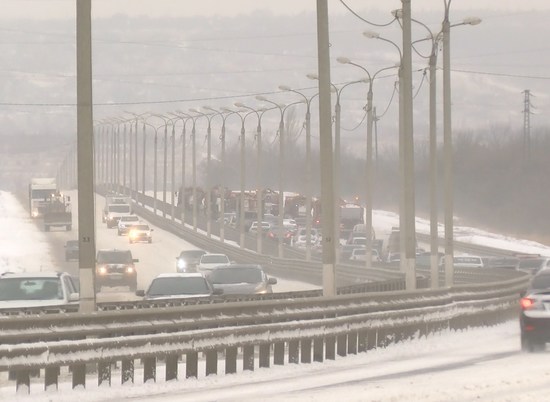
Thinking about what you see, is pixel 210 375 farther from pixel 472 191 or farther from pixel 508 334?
pixel 472 191

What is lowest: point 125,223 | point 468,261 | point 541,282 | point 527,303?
point 468,261

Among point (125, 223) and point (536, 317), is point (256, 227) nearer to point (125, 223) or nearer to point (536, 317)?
point (125, 223)

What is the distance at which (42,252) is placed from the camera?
105 metres

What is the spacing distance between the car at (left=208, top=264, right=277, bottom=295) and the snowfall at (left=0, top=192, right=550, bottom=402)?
13215 mm

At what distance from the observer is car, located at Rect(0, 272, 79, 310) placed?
97.1 ft

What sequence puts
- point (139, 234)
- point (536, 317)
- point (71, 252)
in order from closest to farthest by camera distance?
point (536, 317) → point (71, 252) → point (139, 234)

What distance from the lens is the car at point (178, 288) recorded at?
34.9 metres

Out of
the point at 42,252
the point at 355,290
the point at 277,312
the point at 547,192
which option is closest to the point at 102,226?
the point at 42,252

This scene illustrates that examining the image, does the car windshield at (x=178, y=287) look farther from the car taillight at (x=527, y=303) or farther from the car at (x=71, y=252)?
the car at (x=71, y=252)

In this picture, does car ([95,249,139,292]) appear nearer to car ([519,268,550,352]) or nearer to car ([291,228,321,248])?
car ([519,268,550,352])

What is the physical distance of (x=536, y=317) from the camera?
25938 mm

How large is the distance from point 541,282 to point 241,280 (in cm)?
1876

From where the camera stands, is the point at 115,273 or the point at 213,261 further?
the point at 213,261

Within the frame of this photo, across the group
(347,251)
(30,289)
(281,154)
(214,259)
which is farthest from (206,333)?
(347,251)
